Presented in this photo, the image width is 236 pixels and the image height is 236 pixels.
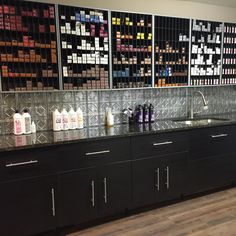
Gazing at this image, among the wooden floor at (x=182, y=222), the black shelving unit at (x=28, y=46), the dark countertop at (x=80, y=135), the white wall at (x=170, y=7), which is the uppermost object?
the white wall at (x=170, y=7)

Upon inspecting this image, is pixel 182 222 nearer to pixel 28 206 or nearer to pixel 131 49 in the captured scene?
pixel 28 206

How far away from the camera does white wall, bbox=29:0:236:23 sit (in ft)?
9.98

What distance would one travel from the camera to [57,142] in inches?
90.7

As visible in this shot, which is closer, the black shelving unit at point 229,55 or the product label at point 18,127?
the product label at point 18,127

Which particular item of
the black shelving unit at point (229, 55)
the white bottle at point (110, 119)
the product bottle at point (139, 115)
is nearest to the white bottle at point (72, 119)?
the white bottle at point (110, 119)

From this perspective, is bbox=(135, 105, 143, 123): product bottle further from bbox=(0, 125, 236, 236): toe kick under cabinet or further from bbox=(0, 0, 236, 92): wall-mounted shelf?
bbox=(0, 125, 236, 236): toe kick under cabinet

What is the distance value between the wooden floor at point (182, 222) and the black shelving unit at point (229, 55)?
166cm

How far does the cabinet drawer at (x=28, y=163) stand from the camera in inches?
83.8

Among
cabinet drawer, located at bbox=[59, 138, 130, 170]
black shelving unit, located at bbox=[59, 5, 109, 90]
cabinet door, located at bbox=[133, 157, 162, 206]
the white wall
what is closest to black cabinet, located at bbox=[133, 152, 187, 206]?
cabinet door, located at bbox=[133, 157, 162, 206]

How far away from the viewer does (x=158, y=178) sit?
9.41ft

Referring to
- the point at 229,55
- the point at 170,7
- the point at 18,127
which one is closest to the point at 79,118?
the point at 18,127

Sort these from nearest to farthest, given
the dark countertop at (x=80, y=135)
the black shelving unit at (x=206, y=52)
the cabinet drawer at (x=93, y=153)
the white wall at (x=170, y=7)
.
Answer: the dark countertop at (x=80, y=135), the cabinet drawer at (x=93, y=153), the white wall at (x=170, y=7), the black shelving unit at (x=206, y=52)

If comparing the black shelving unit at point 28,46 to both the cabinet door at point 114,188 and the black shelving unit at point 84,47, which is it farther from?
the cabinet door at point 114,188

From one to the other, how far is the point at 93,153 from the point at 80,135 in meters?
0.22
